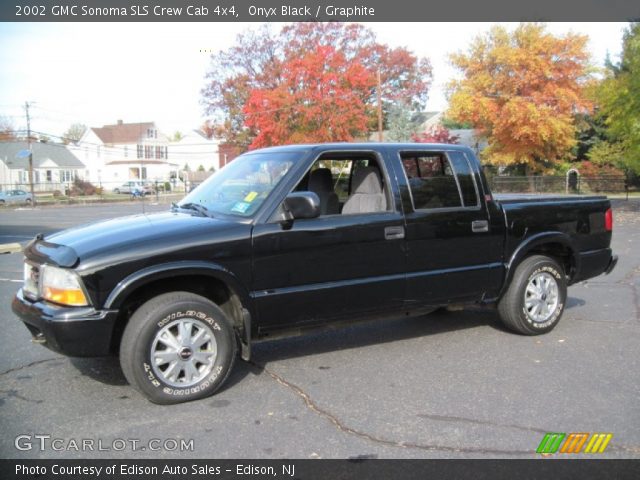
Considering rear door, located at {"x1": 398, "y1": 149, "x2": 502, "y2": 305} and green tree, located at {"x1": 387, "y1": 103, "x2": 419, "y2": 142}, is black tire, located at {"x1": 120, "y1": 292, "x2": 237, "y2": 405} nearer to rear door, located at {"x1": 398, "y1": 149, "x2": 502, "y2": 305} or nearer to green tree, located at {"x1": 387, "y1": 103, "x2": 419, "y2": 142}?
rear door, located at {"x1": 398, "y1": 149, "x2": 502, "y2": 305}

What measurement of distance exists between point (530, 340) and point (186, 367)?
3.36 m

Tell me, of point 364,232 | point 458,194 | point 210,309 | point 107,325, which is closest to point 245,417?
point 210,309

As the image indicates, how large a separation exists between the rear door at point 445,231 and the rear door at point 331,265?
6.0 inches

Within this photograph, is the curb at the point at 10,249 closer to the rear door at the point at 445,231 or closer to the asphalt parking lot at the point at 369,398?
the asphalt parking lot at the point at 369,398

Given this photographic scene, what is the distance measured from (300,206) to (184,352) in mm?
1331

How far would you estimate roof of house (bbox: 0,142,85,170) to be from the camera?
66750 millimetres

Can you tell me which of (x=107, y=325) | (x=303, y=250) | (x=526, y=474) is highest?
(x=303, y=250)

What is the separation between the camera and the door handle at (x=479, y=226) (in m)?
5.34

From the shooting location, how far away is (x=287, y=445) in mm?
3531

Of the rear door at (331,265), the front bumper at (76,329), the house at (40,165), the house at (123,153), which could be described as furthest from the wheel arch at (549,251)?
the house at (123,153)

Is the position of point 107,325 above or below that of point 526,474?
above

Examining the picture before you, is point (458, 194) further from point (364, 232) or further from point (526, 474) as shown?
point (526, 474)

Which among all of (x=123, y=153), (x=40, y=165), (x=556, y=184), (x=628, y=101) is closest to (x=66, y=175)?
(x=40, y=165)

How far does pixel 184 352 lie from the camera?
4125 mm
